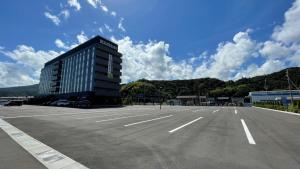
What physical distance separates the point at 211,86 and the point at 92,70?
12258cm

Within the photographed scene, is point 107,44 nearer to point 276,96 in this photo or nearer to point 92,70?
point 92,70

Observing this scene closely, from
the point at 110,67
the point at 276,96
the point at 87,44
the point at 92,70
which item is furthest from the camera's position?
the point at 276,96

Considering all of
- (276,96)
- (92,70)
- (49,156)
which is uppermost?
(92,70)

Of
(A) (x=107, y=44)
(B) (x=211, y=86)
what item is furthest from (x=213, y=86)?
(A) (x=107, y=44)

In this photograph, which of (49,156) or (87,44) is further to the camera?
(87,44)

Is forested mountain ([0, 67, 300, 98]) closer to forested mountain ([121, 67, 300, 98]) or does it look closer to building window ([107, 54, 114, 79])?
forested mountain ([121, 67, 300, 98])

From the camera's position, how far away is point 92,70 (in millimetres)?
63469

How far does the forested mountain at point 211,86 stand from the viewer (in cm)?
10619

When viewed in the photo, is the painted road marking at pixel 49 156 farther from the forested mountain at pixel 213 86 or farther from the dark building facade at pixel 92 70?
the forested mountain at pixel 213 86

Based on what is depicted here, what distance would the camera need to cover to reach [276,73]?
114m

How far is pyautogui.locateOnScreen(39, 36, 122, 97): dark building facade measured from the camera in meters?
63.6

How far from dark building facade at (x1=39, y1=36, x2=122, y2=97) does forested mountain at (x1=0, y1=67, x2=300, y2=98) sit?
51.7 metres

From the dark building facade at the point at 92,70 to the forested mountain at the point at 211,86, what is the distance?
170 feet

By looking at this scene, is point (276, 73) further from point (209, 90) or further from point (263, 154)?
point (263, 154)
